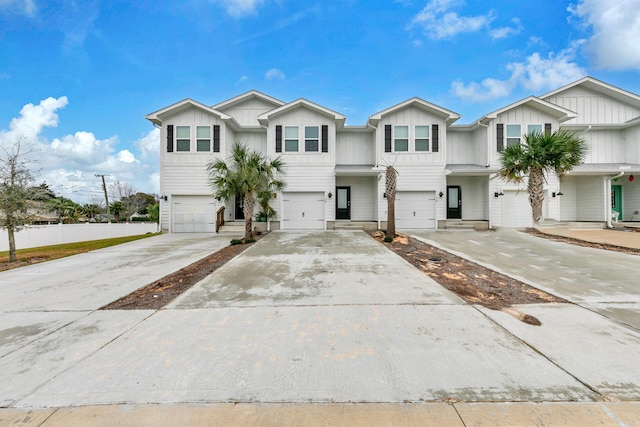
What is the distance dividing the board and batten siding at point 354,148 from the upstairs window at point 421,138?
2.54 meters

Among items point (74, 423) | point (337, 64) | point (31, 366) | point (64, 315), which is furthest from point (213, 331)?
point (337, 64)

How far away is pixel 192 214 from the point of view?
579 inches

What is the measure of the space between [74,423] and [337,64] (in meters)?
22.1

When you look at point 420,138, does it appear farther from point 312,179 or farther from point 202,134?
point 202,134

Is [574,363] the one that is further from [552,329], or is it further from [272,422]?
[272,422]

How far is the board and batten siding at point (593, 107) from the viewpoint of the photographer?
15852mm

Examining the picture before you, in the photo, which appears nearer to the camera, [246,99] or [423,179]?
[423,179]

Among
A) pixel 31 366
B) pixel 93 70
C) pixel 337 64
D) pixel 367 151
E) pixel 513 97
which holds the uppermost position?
pixel 337 64

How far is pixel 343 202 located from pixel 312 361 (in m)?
13.6

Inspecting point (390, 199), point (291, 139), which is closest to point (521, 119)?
point (390, 199)

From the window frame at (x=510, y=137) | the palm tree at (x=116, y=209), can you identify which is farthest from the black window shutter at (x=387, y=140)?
the palm tree at (x=116, y=209)

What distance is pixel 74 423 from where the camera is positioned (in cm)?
195

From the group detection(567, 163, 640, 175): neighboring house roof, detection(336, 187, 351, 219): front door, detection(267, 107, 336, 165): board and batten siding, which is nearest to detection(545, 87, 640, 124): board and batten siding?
detection(567, 163, 640, 175): neighboring house roof

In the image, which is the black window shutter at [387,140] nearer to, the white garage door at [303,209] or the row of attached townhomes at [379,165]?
the row of attached townhomes at [379,165]
